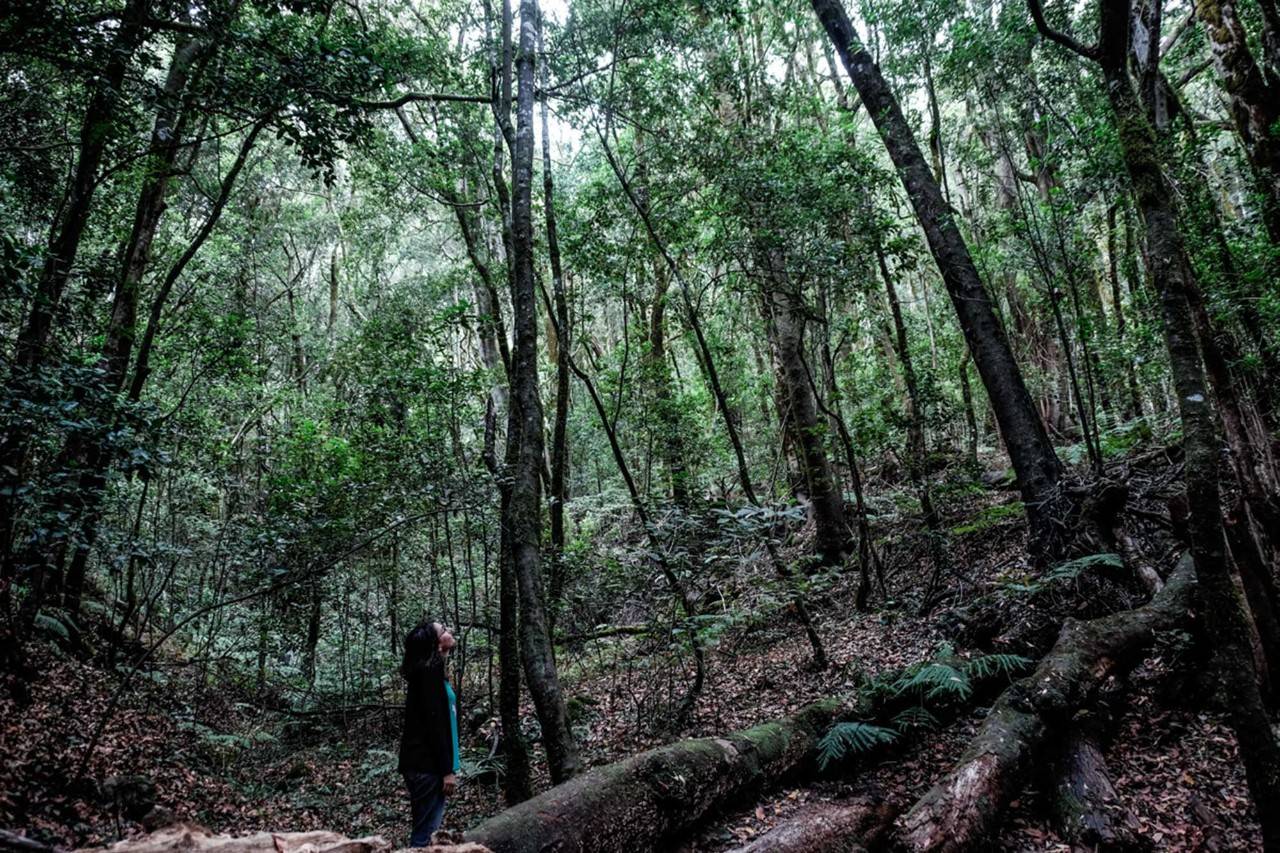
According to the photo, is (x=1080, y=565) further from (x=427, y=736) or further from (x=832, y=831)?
(x=427, y=736)

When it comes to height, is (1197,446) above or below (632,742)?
above

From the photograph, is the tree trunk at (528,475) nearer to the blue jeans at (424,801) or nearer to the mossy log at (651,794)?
the blue jeans at (424,801)

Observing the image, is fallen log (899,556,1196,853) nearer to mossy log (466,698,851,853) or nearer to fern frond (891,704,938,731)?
fern frond (891,704,938,731)

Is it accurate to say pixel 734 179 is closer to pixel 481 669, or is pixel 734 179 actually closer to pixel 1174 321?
pixel 1174 321

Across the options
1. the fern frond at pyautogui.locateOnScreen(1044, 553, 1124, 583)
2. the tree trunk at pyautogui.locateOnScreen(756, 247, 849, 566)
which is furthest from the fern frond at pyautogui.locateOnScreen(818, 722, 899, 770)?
the tree trunk at pyautogui.locateOnScreen(756, 247, 849, 566)

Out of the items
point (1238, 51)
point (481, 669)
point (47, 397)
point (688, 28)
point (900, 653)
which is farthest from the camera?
point (481, 669)

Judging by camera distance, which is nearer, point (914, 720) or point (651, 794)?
point (651, 794)

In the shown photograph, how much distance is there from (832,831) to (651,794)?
1165 mm

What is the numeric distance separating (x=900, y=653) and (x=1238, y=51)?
9308 mm

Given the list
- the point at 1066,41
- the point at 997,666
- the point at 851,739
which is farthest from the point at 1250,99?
the point at 851,739

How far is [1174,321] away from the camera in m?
3.75

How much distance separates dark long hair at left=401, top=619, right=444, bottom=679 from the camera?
530cm

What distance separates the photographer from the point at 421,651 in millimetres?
5309

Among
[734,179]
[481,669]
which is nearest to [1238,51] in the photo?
[734,179]
